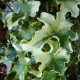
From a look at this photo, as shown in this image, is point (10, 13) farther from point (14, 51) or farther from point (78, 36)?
point (78, 36)

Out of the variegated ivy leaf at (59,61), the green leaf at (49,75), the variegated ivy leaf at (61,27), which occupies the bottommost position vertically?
the green leaf at (49,75)

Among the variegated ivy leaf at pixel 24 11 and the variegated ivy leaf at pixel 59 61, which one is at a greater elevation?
the variegated ivy leaf at pixel 24 11

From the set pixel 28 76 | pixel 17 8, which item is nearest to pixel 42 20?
pixel 17 8

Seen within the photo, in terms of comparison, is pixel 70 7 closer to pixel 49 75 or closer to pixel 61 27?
pixel 61 27

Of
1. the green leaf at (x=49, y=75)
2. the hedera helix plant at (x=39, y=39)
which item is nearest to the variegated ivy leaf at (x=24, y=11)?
the hedera helix plant at (x=39, y=39)

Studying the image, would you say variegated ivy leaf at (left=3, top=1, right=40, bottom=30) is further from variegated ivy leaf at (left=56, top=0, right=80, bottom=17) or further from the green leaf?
the green leaf

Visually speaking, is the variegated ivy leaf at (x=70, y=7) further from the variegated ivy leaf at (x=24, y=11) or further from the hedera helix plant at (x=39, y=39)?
the variegated ivy leaf at (x=24, y=11)
